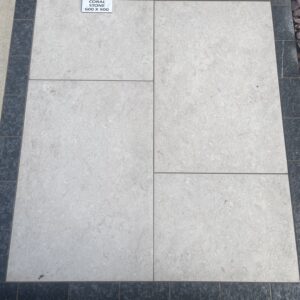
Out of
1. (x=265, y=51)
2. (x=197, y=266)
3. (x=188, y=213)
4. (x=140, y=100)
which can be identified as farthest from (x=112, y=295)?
(x=265, y=51)

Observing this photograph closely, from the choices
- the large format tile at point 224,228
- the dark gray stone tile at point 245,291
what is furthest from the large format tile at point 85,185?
the dark gray stone tile at point 245,291

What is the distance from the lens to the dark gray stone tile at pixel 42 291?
2340 mm

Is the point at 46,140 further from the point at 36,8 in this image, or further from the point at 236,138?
the point at 236,138

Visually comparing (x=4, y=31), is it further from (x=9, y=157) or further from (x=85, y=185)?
(x=85, y=185)

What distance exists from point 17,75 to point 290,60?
2301 millimetres

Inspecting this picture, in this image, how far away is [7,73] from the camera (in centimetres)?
280

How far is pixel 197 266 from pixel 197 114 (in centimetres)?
115

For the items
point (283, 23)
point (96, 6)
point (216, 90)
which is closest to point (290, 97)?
point (216, 90)

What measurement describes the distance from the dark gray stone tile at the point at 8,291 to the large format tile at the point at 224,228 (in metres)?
1.00

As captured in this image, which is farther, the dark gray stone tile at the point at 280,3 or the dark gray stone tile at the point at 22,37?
the dark gray stone tile at the point at 280,3

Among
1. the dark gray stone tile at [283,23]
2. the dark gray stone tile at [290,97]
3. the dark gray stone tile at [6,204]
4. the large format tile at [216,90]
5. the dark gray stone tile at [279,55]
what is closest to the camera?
the dark gray stone tile at [6,204]

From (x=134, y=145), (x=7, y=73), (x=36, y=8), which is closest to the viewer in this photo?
(x=134, y=145)

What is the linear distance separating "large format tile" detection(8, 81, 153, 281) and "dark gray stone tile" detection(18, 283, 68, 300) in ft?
0.17

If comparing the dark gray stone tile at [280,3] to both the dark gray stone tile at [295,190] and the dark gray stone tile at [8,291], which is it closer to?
the dark gray stone tile at [295,190]
